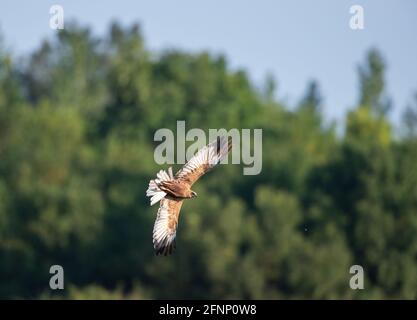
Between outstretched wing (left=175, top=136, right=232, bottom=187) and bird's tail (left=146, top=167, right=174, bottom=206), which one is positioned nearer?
Answer: bird's tail (left=146, top=167, right=174, bottom=206)

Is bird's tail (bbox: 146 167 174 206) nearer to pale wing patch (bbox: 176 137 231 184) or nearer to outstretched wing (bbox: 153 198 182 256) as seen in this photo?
pale wing patch (bbox: 176 137 231 184)

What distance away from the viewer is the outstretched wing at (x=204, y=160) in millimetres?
22984

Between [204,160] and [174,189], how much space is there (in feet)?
3.28

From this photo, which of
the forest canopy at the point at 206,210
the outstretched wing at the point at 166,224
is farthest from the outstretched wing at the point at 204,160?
the forest canopy at the point at 206,210

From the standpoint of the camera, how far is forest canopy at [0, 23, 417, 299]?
60125mm

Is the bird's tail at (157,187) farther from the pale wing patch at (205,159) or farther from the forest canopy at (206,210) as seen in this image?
the forest canopy at (206,210)

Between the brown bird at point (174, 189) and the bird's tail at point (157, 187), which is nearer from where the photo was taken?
the bird's tail at point (157, 187)

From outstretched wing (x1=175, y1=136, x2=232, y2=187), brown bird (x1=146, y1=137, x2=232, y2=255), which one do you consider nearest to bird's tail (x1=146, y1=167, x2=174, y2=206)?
brown bird (x1=146, y1=137, x2=232, y2=255)

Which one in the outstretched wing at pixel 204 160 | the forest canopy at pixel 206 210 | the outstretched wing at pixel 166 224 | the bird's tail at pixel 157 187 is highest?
the forest canopy at pixel 206 210

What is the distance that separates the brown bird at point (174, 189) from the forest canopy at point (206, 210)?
104 ft

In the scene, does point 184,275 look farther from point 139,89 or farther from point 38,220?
point 139,89

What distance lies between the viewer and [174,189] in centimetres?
2247

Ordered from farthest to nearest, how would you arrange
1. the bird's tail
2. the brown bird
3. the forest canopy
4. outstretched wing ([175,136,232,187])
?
the forest canopy, outstretched wing ([175,136,232,187]), the brown bird, the bird's tail
